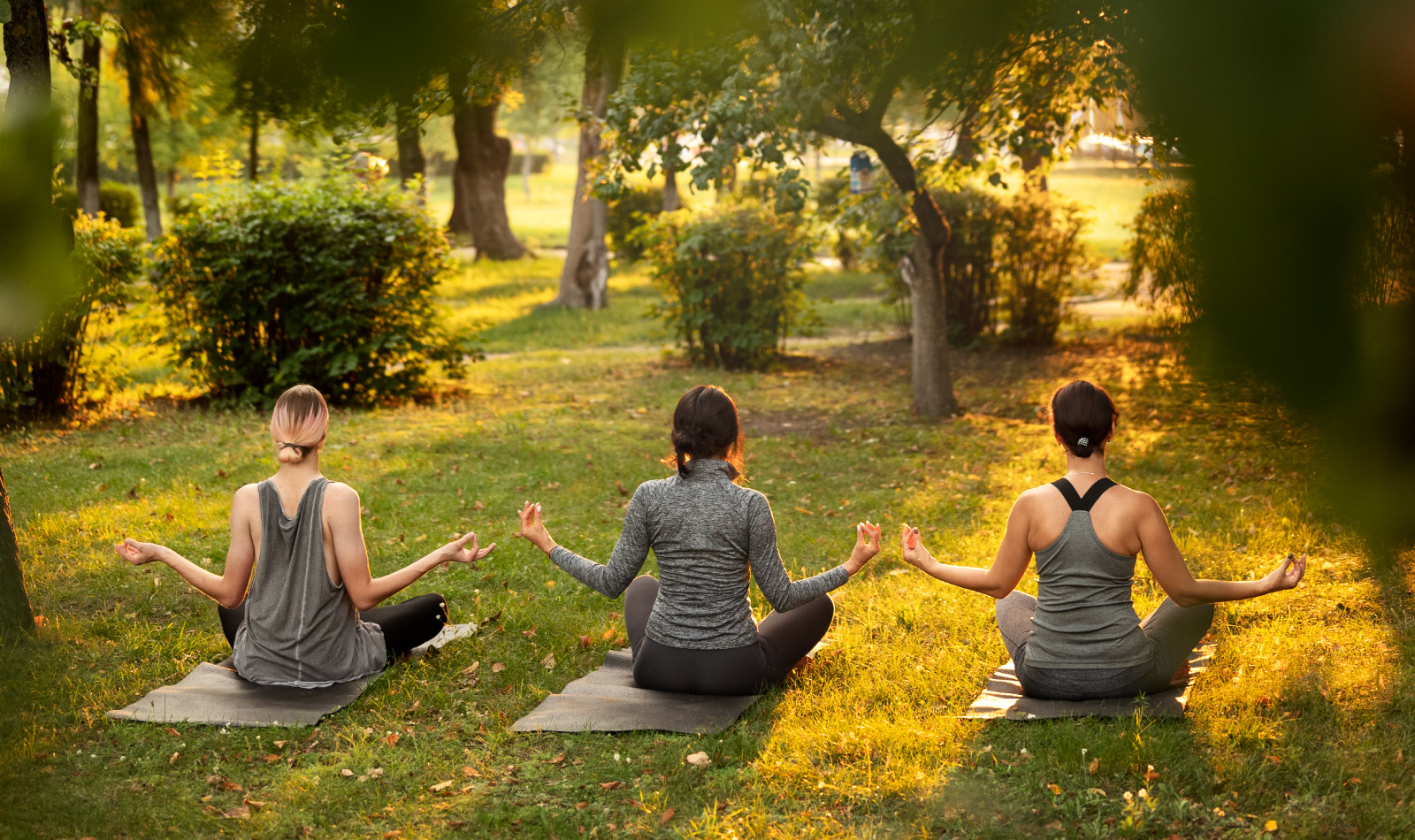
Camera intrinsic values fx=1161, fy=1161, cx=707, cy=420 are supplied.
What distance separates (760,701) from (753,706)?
0.05 meters

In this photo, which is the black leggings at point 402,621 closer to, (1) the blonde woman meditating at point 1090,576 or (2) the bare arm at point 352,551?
(2) the bare arm at point 352,551

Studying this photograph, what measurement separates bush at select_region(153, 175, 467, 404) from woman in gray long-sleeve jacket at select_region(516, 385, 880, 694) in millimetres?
6786

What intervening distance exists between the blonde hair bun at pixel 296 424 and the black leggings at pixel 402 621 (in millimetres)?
765

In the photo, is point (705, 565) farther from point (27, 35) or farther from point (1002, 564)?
point (27, 35)

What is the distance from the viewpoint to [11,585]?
16.0 feet

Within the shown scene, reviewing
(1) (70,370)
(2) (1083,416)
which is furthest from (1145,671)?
(1) (70,370)

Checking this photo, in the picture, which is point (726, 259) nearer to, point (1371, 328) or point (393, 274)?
point (393, 274)

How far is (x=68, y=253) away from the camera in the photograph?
106 cm

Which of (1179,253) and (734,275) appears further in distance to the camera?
(734,275)

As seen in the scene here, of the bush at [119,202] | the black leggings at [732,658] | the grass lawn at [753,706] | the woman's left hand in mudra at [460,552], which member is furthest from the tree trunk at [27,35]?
the bush at [119,202]

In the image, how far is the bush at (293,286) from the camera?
1038cm

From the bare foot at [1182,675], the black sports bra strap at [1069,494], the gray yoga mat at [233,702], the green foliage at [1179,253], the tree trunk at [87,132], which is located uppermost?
the tree trunk at [87,132]

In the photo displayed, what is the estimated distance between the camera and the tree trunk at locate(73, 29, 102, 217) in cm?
106

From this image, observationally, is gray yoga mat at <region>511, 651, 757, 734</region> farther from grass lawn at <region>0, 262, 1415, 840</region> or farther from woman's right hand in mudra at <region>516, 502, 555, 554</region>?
woman's right hand in mudra at <region>516, 502, 555, 554</region>
